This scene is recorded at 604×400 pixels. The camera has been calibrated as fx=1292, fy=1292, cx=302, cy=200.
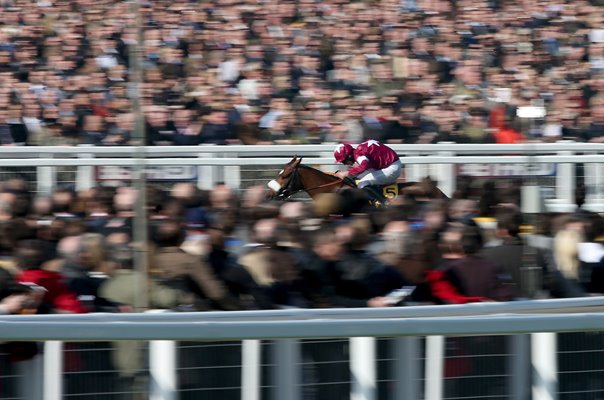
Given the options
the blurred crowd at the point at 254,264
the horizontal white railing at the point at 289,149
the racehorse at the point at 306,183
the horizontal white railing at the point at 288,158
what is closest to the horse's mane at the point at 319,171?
the racehorse at the point at 306,183

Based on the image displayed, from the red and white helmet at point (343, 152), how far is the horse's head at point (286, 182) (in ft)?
1.02

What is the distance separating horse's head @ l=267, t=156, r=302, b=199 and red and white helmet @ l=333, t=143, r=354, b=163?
0.31 metres

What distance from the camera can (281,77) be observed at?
9.64 m

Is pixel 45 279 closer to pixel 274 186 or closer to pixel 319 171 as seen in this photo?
pixel 274 186

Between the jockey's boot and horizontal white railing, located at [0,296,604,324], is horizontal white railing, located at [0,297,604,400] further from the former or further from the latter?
the jockey's boot

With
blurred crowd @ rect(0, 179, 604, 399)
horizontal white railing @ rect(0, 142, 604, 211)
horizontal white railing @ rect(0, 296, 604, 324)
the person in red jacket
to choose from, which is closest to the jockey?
horizontal white railing @ rect(0, 142, 604, 211)

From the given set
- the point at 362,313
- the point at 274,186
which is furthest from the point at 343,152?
the point at 362,313

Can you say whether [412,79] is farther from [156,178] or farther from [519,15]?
[156,178]

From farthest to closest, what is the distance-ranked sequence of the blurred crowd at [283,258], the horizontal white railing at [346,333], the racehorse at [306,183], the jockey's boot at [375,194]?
the racehorse at [306,183] < the jockey's boot at [375,194] < the blurred crowd at [283,258] < the horizontal white railing at [346,333]

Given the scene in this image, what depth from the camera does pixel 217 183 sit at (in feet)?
28.0

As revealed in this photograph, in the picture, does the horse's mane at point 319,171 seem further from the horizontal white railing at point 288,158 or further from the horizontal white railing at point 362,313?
the horizontal white railing at point 362,313

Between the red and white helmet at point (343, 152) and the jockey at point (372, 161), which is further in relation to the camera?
the red and white helmet at point (343, 152)

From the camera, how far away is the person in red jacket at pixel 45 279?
14.1 ft

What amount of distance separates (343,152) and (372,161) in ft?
0.88
